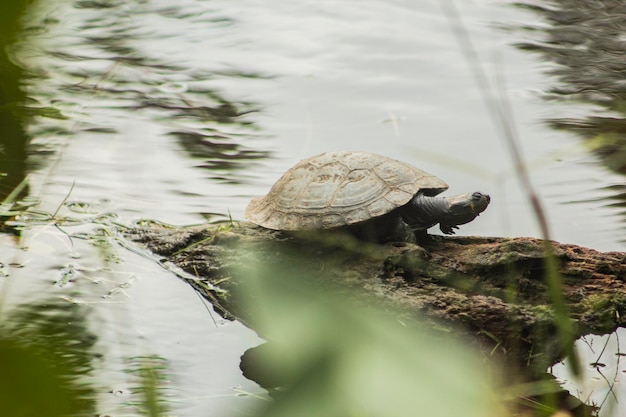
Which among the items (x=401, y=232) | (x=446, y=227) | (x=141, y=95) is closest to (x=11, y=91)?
(x=401, y=232)

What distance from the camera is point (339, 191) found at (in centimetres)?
336

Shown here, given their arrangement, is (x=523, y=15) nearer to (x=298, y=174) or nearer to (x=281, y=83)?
(x=281, y=83)

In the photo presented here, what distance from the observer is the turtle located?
333cm

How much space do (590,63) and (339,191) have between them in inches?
167

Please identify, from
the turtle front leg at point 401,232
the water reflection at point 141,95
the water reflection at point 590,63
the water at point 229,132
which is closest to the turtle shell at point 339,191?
the turtle front leg at point 401,232

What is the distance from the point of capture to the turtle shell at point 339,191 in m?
3.32

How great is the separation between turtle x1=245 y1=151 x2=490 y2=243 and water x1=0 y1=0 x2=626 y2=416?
0.22 meters

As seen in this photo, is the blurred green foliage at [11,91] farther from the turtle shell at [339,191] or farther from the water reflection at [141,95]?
the water reflection at [141,95]

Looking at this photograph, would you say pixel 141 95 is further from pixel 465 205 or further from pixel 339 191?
pixel 465 205

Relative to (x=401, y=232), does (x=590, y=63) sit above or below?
below

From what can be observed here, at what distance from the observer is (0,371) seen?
44cm

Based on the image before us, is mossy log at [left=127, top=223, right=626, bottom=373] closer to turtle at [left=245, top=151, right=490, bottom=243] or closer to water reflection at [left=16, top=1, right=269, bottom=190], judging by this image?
turtle at [left=245, top=151, right=490, bottom=243]

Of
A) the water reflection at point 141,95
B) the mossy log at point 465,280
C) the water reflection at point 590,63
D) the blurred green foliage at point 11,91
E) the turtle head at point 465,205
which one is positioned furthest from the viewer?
the water reflection at point 590,63

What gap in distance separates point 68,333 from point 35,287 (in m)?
2.71
